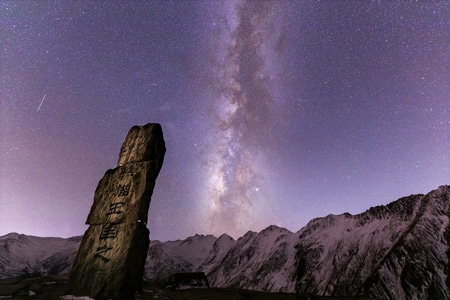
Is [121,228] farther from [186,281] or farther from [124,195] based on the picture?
[186,281]

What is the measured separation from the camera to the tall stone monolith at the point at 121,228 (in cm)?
1277

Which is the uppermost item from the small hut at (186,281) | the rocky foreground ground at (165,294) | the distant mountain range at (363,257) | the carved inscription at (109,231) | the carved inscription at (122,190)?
the distant mountain range at (363,257)

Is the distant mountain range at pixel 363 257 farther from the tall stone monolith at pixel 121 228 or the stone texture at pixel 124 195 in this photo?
the stone texture at pixel 124 195

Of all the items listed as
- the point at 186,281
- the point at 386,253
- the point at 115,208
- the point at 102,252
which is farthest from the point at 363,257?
the point at 102,252

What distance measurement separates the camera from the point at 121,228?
13938mm

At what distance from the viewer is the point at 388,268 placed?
109938 millimetres

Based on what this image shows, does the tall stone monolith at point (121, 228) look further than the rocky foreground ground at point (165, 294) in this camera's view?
No

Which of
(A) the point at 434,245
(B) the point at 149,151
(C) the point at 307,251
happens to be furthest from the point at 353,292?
(B) the point at 149,151

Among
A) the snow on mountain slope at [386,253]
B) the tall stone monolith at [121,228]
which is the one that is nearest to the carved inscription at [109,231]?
the tall stone monolith at [121,228]

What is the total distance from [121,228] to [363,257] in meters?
130

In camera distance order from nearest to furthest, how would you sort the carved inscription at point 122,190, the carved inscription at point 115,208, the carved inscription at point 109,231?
the carved inscription at point 109,231, the carved inscription at point 115,208, the carved inscription at point 122,190

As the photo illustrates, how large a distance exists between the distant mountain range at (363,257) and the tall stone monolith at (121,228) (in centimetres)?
10538

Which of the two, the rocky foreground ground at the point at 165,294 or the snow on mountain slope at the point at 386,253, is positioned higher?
the snow on mountain slope at the point at 386,253

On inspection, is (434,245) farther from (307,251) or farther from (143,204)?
(143,204)
